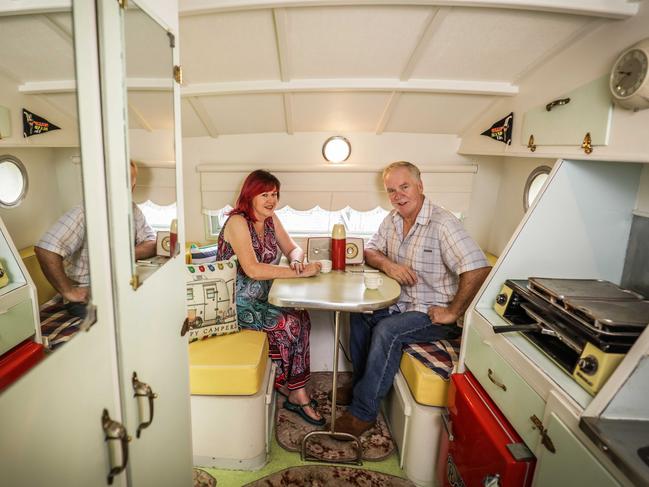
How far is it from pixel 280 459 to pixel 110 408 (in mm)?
1479

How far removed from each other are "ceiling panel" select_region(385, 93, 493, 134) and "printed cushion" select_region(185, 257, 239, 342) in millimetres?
1534

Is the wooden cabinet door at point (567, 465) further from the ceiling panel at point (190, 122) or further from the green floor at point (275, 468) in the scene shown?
the ceiling panel at point (190, 122)

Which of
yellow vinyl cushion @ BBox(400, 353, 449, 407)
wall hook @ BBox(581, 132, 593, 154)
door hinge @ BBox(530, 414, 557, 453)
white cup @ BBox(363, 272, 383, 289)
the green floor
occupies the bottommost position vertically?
the green floor

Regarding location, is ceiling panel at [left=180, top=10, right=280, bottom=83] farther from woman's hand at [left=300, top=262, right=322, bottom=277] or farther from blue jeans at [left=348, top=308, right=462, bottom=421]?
blue jeans at [left=348, top=308, right=462, bottom=421]

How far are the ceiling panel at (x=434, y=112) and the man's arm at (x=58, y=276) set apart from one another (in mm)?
2205

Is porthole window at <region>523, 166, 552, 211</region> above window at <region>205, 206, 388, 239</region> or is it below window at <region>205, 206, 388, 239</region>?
above

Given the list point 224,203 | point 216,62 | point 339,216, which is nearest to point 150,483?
point 216,62

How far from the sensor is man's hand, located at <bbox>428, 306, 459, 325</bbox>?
209 centimetres

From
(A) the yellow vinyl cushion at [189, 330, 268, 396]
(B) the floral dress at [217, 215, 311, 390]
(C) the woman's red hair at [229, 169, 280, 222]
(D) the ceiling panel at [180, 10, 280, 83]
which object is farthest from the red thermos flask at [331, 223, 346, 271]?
(D) the ceiling panel at [180, 10, 280, 83]

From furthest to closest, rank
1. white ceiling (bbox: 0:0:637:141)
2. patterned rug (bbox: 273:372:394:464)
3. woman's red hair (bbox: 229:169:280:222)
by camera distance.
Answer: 1. woman's red hair (bbox: 229:169:280:222)
2. patterned rug (bbox: 273:372:394:464)
3. white ceiling (bbox: 0:0:637:141)

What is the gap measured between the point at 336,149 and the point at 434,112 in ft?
2.47

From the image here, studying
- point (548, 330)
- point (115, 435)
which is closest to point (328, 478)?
point (548, 330)

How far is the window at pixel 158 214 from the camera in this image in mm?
978

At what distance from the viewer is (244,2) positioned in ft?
5.32
